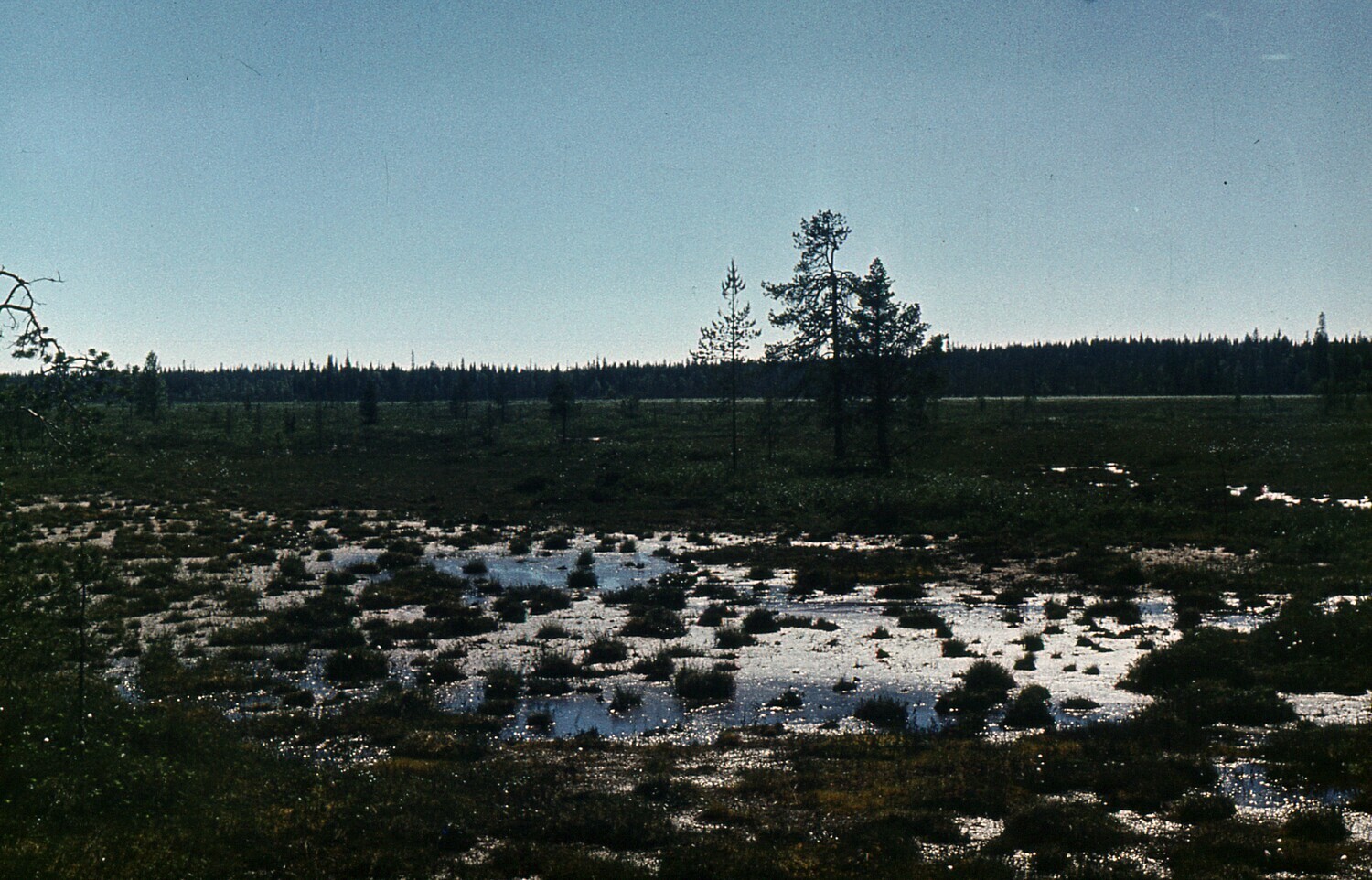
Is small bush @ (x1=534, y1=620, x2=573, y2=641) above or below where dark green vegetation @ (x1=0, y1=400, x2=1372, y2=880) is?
below

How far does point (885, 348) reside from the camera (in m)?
48.9

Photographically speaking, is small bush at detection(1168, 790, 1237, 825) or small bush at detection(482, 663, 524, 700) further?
small bush at detection(482, 663, 524, 700)

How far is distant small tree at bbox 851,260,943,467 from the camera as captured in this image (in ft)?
160

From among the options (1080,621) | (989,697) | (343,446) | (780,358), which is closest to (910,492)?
(780,358)

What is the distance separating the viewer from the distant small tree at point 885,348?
1917 inches

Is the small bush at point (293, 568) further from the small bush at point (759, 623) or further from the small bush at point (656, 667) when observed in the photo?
the small bush at point (656, 667)

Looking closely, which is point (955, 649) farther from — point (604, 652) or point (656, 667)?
point (604, 652)

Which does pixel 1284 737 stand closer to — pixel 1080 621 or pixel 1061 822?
pixel 1061 822

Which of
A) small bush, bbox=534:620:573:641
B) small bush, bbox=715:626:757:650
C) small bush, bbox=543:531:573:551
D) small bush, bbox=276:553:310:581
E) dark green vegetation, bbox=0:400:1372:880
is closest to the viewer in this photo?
dark green vegetation, bbox=0:400:1372:880

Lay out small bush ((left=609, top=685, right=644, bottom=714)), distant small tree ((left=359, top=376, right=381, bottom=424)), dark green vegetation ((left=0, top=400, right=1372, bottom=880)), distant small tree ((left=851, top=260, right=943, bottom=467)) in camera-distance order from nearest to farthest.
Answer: dark green vegetation ((left=0, top=400, right=1372, bottom=880)) → small bush ((left=609, top=685, right=644, bottom=714)) → distant small tree ((left=851, top=260, right=943, bottom=467)) → distant small tree ((left=359, top=376, right=381, bottom=424))

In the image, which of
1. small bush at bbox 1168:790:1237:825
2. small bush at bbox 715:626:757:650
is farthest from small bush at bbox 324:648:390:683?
small bush at bbox 1168:790:1237:825

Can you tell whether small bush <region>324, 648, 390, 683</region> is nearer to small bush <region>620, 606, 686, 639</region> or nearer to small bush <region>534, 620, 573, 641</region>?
small bush <region>534, 620, 573, 641</region>

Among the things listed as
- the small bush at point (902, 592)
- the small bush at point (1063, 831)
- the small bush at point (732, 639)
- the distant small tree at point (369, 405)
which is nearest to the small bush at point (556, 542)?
the small bush at point (902, 592)

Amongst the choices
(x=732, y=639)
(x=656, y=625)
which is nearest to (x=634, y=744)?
(x=732, y=639)
